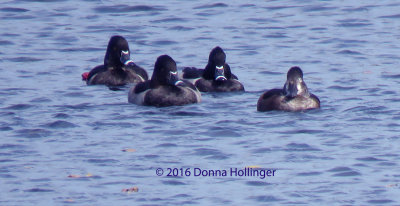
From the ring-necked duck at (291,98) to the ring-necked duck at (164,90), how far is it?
147cm

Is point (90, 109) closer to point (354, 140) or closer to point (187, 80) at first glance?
point (187, 80)

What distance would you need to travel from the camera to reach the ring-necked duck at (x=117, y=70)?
2250 centimetres

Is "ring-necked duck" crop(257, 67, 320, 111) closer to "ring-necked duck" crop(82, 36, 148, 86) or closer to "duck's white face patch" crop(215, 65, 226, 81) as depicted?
"duck's white face patch" crop(215, 65, 226, 81)

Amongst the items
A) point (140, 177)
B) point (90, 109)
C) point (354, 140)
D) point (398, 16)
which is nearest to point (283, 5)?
point (398, 16)

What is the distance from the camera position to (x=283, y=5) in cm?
3147

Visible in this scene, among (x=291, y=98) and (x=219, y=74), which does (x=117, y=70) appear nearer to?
(x=219, y=74)

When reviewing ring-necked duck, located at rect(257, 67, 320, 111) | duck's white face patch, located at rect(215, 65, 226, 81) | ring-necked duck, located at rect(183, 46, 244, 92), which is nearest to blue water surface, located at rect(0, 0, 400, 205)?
ring-necked duck, located at rect(257, 67, 320, 111)

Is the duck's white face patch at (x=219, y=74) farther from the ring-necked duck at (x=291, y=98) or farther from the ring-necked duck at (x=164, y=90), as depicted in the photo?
the ring-necked duck at (x=291, y=98)

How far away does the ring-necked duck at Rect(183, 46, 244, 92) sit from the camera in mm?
21297

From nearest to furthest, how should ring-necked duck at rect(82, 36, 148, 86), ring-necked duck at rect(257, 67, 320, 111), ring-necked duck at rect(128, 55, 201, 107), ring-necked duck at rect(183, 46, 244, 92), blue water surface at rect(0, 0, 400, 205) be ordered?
1. blue water surface at rect(0, 0, 400, 205)
2. ring-necked duck at rect(257, 67, 320, 111)
3. ring-necked duck at rect(128, 55, 201, 107)
4. ring-necked duck at rect(183, 46, 244, 92)
5. ring-necked duck at rect(82, 36, 148, 86)

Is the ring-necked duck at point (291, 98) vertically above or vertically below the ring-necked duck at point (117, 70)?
above

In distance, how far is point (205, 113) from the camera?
1931 centimetres

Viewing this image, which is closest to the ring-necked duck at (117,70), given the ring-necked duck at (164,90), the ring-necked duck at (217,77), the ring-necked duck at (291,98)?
the ring-necked duck at (217,77)

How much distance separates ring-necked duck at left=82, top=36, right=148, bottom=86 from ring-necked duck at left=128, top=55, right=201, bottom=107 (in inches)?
67.4
